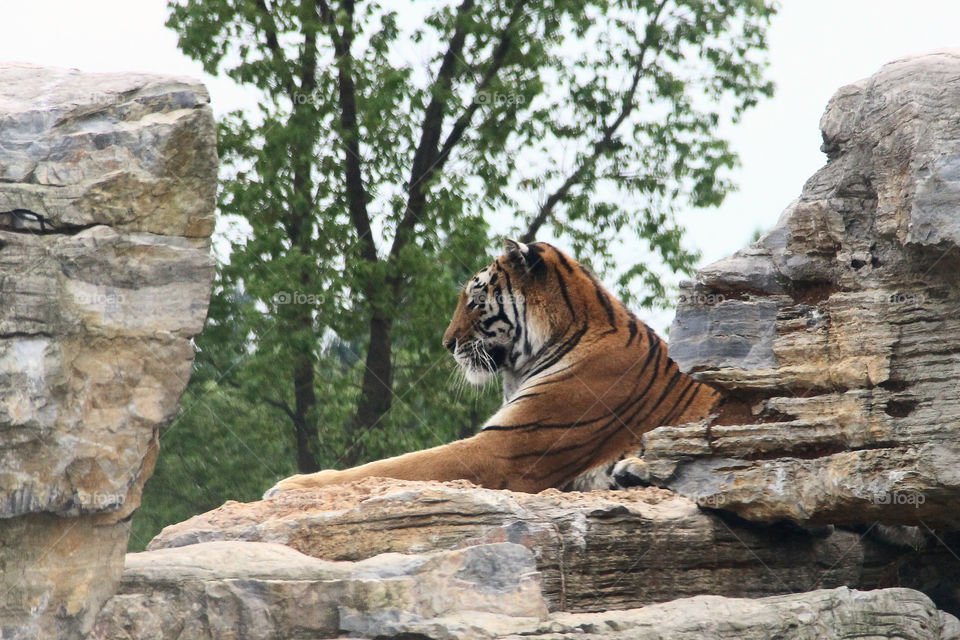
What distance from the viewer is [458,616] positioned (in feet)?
14.2

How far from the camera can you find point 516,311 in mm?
7566

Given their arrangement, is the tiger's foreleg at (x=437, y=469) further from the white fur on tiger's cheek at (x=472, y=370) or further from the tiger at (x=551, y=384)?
the white fur on tiger's cheek at (x=472, y=370)

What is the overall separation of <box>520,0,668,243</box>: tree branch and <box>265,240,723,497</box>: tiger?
6.47 meters

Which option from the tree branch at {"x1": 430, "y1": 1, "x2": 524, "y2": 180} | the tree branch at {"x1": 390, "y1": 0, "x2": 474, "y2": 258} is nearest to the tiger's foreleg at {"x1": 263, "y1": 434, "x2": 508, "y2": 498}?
the tree branch at {"x1": 390, "y1": 0, "x2": 474, "y2": 258}

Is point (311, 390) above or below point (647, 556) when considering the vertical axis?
below

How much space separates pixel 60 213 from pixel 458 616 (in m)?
2.04

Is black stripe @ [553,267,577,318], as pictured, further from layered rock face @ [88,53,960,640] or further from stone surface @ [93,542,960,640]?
stone surface @ [93,542,960,640]

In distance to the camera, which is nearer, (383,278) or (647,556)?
(647,556)

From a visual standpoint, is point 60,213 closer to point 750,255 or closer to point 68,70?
point 68,70

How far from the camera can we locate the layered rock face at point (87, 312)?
393cm

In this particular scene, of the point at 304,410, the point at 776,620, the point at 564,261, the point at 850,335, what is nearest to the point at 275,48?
the point at 304,410

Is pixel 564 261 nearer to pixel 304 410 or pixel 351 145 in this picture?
pixel 351 145

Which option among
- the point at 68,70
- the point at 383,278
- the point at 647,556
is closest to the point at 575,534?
the point at 647,556

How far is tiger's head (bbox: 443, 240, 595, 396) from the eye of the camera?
7.40m
